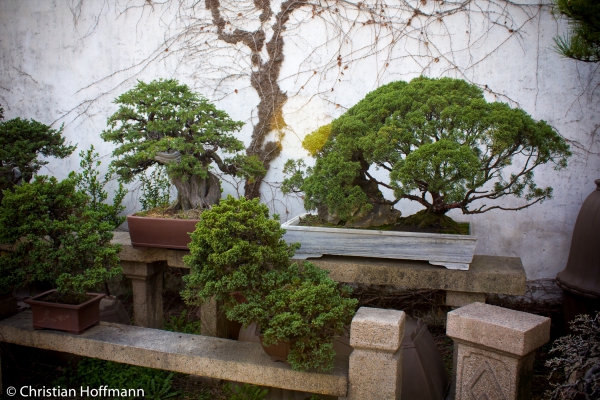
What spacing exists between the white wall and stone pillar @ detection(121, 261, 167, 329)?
139cm

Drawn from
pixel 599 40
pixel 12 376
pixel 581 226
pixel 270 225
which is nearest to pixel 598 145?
pixel 581 226

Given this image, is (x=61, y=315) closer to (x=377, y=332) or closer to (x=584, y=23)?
(x=377, y=332)

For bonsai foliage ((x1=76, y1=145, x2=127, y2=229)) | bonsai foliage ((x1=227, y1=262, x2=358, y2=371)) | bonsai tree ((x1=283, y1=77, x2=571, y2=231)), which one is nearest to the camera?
bonsai foliage ((x1=227, y1=262, x2=358, y2=371))

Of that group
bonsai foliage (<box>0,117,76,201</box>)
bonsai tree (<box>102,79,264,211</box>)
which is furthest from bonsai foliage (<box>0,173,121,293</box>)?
bonsai foliage (<box>0,117,76,201</box>)

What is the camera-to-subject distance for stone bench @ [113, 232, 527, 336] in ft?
7.88

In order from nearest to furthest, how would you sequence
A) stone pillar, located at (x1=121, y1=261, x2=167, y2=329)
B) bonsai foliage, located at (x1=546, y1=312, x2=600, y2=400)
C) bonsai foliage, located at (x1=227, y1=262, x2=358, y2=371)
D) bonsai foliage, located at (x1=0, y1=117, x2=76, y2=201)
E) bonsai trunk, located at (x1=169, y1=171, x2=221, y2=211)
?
bonsai foliage, located at (x1=546, y1=312, x2=600, y2=400) < bonsai foliage, located at (x1=227, y1=262, x2=358, y2=371) < bonsai trunk, located at (x1=169, y1=171, x2=221, y2=211) < stone pillar, located at (x1=121, y1=261, x2=167, y2=329) < bonsai foliage, located at (x1=0, y1=117, x2=76, y2=201)

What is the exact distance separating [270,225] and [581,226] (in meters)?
2.13

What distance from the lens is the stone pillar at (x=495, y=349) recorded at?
179 cm

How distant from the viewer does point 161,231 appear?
106 inches

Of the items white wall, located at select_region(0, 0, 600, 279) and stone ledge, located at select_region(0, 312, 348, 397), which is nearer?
stone ledge, located at select_region(0, 312, 348, 397)

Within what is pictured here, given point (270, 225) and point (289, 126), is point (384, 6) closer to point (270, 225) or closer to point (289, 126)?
A: point (289, 126)

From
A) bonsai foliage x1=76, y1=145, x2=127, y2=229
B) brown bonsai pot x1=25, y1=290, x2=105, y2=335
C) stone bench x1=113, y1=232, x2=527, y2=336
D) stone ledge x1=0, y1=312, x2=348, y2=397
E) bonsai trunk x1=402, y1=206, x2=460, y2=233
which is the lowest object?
stone ledge x1=0, y1=312, x2=348, y2=397

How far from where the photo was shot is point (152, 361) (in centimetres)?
226

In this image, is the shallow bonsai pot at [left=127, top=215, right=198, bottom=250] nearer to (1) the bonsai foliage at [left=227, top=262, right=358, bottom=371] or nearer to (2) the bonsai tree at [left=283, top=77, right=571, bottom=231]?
(2) the bonsai tree at [left=283, top=77, right=571, bottom=231]
